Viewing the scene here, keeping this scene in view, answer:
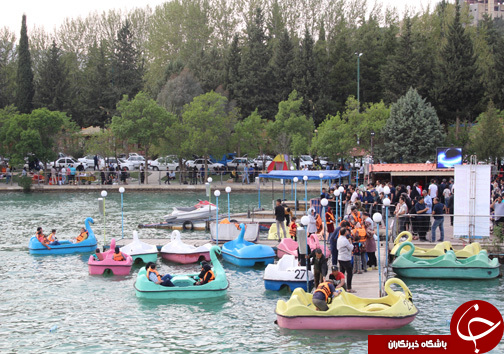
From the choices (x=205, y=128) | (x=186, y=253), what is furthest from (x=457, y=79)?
(x=186, y=253)

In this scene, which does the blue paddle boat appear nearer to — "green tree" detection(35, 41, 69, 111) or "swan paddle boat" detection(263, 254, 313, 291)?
"swan paddle boat" detection(263, 254, 313, 291)

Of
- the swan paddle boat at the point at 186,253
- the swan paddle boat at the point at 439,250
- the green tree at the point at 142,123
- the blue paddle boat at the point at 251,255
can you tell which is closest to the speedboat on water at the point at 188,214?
the swan paddle boat at the point at 186,253

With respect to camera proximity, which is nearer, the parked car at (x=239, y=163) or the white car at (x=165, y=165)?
the white car at (x=165, y=165)

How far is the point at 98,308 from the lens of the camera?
18.1m

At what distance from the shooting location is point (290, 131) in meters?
60.0

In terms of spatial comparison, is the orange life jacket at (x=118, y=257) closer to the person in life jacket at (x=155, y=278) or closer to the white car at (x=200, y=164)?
the person in life jacket at (x=155, y=278)

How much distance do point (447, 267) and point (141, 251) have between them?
11.1 meters

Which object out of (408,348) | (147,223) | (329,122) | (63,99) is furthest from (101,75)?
(408,348)

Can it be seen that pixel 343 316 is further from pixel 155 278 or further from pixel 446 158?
pixel 446 158

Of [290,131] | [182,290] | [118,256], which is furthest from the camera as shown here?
[290,131]

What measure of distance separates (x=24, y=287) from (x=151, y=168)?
43.1m

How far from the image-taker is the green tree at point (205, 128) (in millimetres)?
54844

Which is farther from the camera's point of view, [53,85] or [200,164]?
[53,85]

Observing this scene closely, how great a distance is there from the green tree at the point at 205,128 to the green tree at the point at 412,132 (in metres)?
14.3
